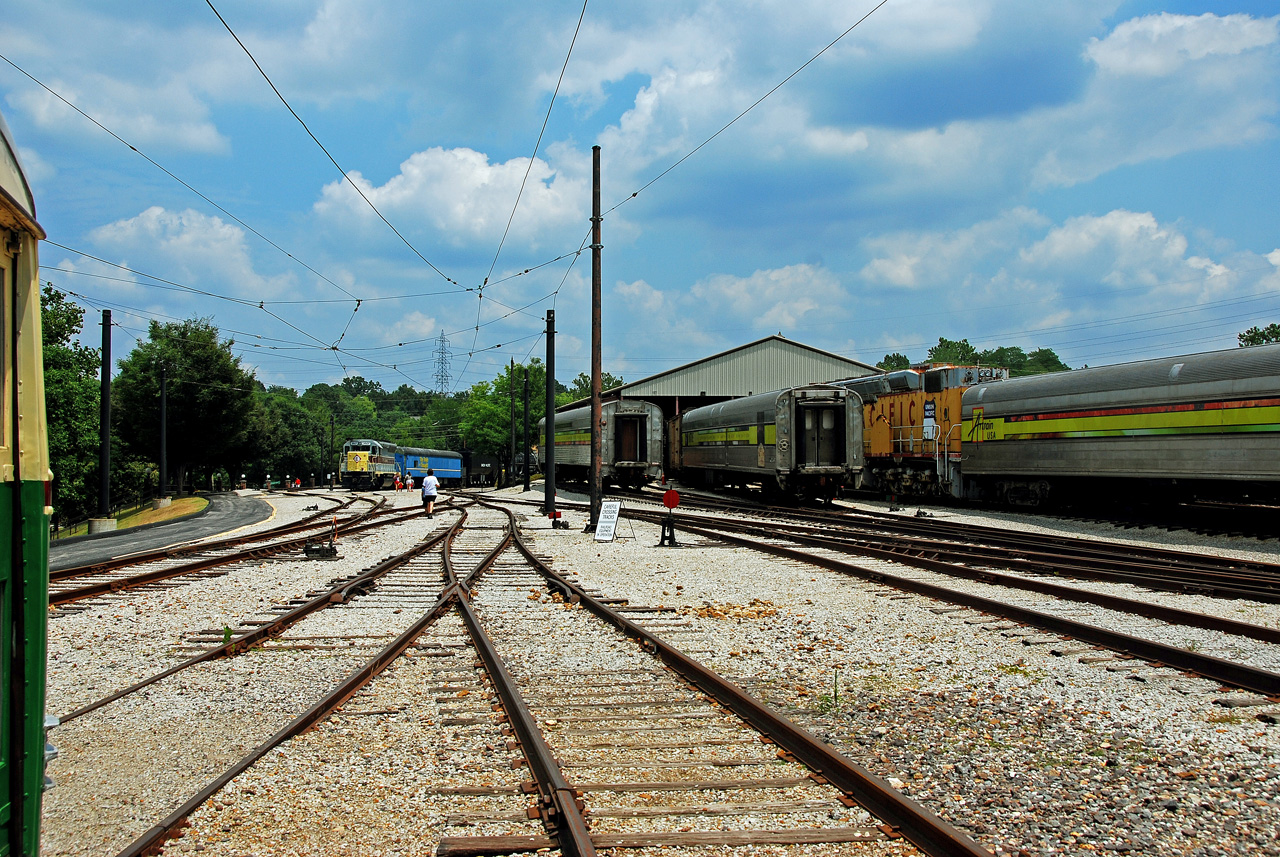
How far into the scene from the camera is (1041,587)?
9.76 meters

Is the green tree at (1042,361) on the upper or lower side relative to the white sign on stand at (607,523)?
upper

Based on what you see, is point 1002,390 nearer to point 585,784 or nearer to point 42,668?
point 585,784

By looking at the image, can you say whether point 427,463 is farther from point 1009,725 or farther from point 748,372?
point 1009,725

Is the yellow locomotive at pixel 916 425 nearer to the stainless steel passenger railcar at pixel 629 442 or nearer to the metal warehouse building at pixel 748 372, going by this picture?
the stainless steel passenger railcar at pixel 629 442

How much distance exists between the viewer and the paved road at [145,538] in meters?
15.9

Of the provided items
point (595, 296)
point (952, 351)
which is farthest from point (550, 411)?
point (952, 351)

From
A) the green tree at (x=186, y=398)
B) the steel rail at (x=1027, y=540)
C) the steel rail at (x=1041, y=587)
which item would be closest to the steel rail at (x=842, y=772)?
the steel rail at (x=1041, y=587)

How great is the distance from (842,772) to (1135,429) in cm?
1687

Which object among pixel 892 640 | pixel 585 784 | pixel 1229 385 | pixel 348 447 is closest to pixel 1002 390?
pixel 1229 385

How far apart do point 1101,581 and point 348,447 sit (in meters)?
52.7

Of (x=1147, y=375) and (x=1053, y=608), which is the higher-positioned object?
(x=1147, y=375)

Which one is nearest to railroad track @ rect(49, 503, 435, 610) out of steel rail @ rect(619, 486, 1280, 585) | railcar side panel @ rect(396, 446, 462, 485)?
steel rail @ rect(619, 486, 1280, 585)

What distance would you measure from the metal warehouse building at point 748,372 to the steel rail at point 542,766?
132 ft

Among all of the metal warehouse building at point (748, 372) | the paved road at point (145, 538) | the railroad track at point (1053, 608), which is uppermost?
the metal warehouse building at point (748, 372)
